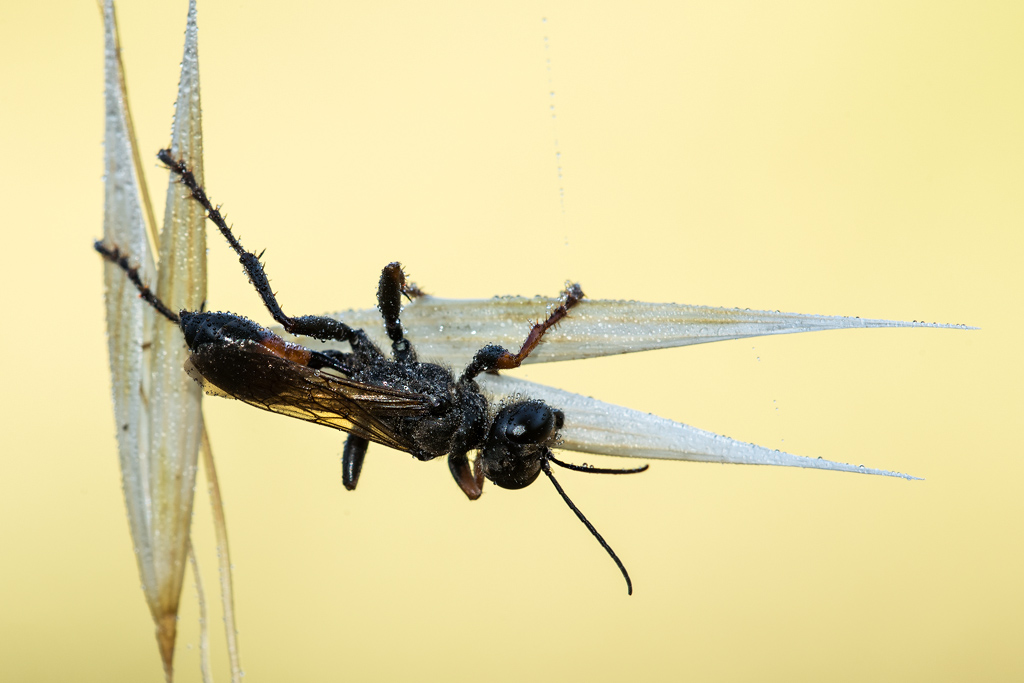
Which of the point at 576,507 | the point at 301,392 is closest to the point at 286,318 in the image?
the point at 301,392

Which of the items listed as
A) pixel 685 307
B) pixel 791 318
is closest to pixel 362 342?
pixel 685 307

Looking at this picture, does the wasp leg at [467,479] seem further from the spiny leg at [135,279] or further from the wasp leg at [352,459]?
the spiny leg at [135,279]

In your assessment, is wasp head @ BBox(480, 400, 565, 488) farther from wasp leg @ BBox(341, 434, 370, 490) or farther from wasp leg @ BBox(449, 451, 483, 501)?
wasp leg @ BBox(341, 434, 370, 490)

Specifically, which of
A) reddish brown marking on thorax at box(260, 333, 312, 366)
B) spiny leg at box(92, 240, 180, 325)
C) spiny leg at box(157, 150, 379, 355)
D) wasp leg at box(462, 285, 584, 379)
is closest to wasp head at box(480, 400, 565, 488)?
wasp leg at box(462, 285, 584, 379)

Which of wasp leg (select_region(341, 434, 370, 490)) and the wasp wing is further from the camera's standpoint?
wasp leg (select_region(341, 434, 370, 490))

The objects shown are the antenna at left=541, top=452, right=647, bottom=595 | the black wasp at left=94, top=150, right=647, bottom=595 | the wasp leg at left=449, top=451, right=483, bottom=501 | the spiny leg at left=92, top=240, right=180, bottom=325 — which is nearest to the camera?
the spiny leg at left=92, top=240, right=180, bottom=325

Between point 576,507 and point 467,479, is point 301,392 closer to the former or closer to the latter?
point 467,479
